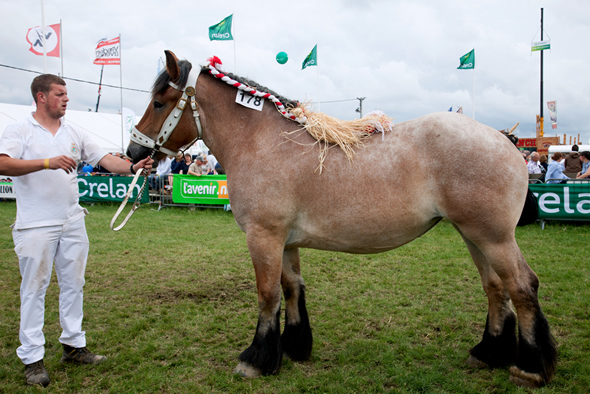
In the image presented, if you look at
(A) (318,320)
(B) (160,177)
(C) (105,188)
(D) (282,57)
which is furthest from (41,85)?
(C) (105,188)

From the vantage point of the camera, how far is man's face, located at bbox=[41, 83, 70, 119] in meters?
3.25

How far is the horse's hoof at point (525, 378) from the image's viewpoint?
3049 mm

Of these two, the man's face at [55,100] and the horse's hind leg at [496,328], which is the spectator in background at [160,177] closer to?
the man's face at [55,100]

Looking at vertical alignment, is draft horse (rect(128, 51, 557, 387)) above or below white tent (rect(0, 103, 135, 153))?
below

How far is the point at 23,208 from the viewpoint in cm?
321

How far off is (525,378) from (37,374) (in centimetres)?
411

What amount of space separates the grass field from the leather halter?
80.9 inches

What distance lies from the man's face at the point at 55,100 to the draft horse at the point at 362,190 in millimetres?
684

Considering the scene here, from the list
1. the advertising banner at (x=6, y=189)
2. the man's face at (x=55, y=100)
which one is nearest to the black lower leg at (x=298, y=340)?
the man's face at (x=55, y=100)

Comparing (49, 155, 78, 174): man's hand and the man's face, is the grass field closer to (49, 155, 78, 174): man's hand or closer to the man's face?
(49, 155, 78, 174): man's hand

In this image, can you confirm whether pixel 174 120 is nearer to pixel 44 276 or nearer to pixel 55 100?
pixel 55 100

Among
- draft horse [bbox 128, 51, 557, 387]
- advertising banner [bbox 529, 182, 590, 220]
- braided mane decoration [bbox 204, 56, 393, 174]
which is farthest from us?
advertising banner [bbox 529, 182, 590, 220]

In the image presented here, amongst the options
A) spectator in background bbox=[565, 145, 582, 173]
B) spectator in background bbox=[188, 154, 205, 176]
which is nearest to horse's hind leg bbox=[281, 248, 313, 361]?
spectator in background bbox=[188, 154, 205, 176]

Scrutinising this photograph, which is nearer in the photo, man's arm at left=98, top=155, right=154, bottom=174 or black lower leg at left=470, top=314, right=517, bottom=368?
black lower leg at left=470, top=314, right=517, bottom=368
